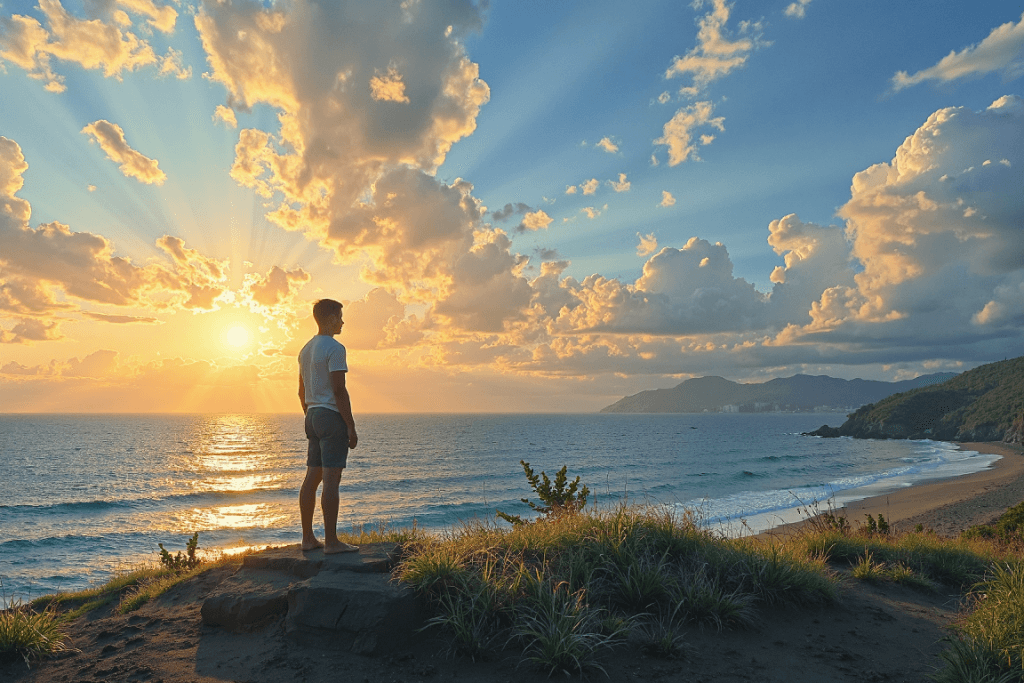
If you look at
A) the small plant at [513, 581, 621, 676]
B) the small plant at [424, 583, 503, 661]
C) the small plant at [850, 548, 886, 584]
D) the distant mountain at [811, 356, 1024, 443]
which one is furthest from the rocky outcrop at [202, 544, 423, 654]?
the distant mountain at [811, 356, 1024, 443]

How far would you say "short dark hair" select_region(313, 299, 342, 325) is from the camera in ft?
19.1

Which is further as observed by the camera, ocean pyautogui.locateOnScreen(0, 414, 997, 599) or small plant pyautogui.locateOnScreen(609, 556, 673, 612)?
ocean pyautogui.locateOnScreen(0, 414, 997, 599)

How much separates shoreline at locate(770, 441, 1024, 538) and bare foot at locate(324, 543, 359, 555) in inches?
639

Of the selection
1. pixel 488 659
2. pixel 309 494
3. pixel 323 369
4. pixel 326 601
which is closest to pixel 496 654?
pixel 488 659

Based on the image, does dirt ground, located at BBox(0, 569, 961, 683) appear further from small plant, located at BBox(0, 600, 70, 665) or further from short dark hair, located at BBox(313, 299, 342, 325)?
short dark hair, located at BBox(313, 299, 342, 325)

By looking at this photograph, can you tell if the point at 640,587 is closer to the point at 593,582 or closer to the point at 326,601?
the point at 593,582

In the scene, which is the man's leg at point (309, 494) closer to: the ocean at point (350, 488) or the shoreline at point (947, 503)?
the ocean at point (350, 488)

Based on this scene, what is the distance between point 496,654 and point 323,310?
366cm

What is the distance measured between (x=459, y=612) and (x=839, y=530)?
24.3 feet

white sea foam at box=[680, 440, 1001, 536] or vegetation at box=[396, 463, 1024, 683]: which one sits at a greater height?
vegetation at box=[396, 463, 1024, 683]

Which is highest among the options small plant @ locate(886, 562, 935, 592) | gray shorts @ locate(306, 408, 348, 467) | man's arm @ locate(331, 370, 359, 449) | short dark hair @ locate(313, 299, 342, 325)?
short dark hair @ locate(313, 299, 342, 325)

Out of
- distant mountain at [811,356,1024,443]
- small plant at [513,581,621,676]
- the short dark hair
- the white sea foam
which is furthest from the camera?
distant mountain at [811,356,1024,443]

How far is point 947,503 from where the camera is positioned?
29.5m

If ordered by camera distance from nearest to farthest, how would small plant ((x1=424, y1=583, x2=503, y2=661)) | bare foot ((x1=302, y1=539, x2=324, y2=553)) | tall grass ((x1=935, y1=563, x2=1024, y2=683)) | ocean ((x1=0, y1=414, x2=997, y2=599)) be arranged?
1. tall grass ((x1=935, y1=563, x2=1024, y2=683))
2. small plant ((x1=424, y1=583, x2=503, y2=661))
3. bare foot ((x1=302, y1=539, x2=324, y2=553))
4. ocean ((x1=0, y1=414, x2=997, y2=599))
